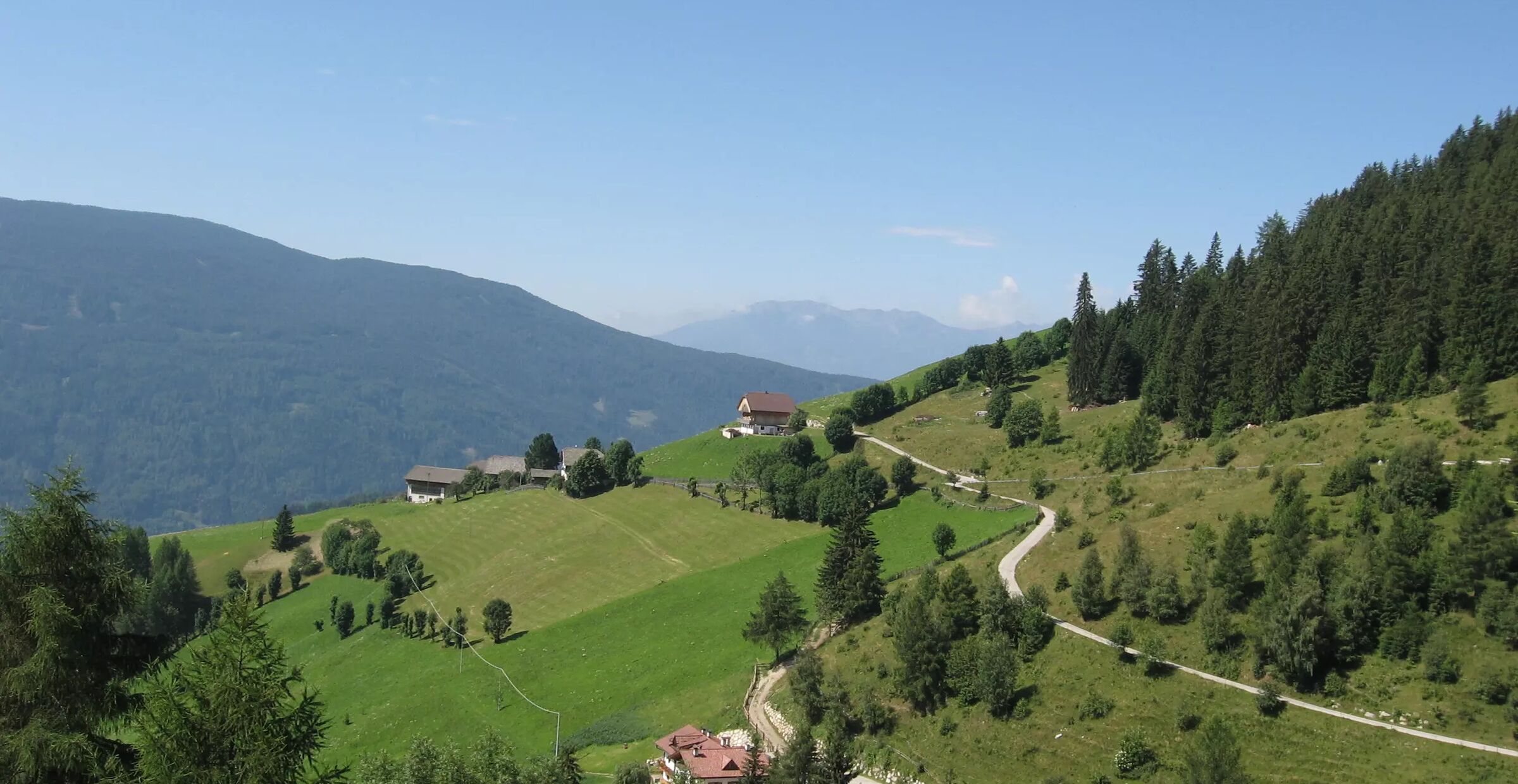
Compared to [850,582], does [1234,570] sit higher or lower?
higher

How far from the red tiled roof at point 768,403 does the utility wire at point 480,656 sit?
49.6 meters

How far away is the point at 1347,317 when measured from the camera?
8338cm

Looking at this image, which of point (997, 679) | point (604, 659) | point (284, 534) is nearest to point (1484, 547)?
point (997, 679)

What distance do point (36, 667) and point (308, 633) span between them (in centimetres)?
10319

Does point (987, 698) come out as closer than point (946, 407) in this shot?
Yes

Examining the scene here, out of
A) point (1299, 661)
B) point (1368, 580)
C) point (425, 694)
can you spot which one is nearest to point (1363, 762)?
point (1299, 661)

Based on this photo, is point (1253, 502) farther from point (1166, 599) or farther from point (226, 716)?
point (226, 716)

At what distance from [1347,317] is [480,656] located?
7859 centimetres

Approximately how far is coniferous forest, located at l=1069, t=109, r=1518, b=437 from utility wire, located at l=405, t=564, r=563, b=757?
60117 millimetres

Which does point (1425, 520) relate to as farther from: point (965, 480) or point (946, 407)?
point (946, 407)

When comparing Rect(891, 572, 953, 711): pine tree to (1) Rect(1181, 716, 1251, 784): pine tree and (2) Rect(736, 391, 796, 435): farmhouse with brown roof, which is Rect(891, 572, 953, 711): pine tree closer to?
(1) Rect(1181, 716, 1251, 784): pine tree

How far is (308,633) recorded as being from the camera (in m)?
111

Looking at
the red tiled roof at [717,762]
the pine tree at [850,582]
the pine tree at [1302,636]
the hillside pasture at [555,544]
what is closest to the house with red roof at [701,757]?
the red tiled roof at [717,762]

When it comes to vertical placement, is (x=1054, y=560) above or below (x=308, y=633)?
above
